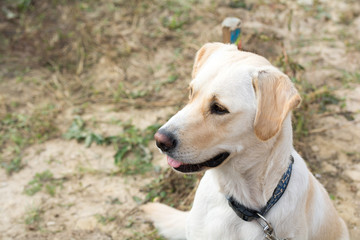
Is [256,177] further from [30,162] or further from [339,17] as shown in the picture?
[339,17]

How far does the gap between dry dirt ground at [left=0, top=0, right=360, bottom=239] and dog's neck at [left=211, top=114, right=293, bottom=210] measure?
3.76 ft

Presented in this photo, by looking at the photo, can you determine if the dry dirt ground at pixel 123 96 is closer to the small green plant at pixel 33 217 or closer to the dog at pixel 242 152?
the small green plant at pixel 33 217

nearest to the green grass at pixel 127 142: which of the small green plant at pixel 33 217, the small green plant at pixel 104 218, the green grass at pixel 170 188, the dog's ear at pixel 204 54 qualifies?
the green grass at pixel 170 188

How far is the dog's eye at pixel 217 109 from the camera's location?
1991 millimetres

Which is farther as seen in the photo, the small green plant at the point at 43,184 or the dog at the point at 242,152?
the small green plant at the point at 43,184

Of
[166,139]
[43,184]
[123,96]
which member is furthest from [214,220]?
[123,96]

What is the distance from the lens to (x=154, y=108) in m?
4.32

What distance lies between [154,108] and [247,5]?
2.39 metres

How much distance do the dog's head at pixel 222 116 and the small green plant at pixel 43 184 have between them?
6.25 feet

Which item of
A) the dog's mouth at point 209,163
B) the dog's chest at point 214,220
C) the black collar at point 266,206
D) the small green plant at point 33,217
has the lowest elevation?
the small green plant at point 33,217

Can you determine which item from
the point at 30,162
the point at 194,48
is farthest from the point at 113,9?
the point at 30,162

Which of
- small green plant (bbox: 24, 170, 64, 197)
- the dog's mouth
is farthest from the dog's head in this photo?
small green plant (bbox: 24, 170, 64, 197)

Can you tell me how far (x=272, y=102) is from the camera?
1879 mm

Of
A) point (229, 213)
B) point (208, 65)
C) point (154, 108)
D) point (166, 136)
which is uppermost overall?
point (208, 65)
